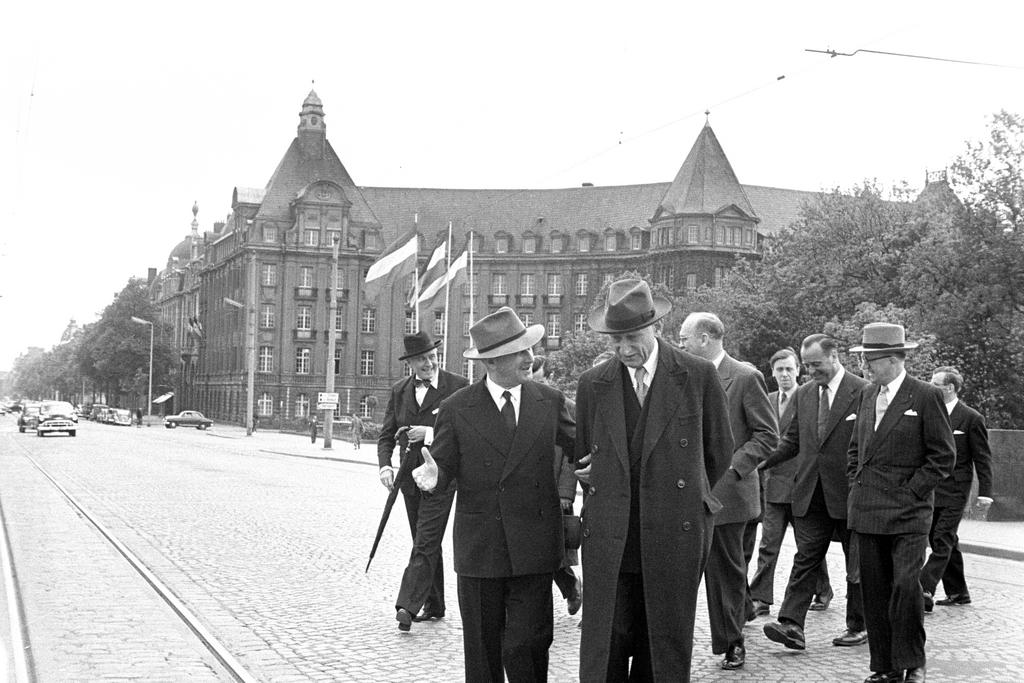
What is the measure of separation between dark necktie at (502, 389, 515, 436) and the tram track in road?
2.30 m

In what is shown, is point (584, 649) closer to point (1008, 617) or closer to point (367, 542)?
point (1008, 617)

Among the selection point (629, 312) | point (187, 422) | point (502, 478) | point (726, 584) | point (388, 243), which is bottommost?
point (187, 422)

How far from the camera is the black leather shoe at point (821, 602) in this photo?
1034 centimetres

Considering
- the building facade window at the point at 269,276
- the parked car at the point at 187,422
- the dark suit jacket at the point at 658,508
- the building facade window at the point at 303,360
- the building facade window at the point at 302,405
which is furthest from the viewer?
the building facade window at the point at 269,276

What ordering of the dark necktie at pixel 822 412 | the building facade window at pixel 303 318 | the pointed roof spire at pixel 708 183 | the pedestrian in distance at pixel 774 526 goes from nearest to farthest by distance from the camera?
the dark necktie at pixel 822 412 → the pedestrian in distance at pixel 774 526 → the pointed roof spire at pixel 708 183 → the building facade window at pixel 303 318

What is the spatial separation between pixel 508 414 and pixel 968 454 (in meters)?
6.25

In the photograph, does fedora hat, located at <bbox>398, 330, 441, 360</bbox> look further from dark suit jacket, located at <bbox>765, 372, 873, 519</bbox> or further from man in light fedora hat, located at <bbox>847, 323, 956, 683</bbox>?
man in light fedora hat, located at <bbox>847, 323, 956, 683</bbox>

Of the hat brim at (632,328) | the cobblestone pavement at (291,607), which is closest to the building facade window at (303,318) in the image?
the cobblestone pavement at (291,607)

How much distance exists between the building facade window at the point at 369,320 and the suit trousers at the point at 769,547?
311 feet

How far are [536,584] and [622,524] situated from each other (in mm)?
670

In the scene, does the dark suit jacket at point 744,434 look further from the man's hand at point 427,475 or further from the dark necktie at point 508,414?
the man's hand at point 427,475

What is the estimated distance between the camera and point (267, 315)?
100625 mm

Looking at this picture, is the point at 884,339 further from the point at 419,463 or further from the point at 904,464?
the point at 419,463

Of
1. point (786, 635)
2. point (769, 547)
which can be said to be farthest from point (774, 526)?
point (786, 635)
